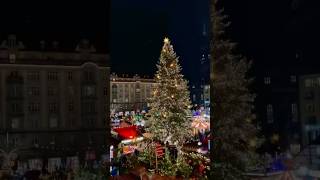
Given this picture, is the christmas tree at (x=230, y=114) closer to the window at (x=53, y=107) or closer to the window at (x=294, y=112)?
the window at (x=294, y=112)

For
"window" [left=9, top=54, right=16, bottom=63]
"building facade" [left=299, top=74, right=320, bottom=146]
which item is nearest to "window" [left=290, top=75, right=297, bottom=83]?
Result: "building facade" [left=299, top=74, right=320, bottom=146]

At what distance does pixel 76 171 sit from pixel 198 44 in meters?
4.51

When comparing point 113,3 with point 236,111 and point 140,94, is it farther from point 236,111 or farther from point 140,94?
point 236,111

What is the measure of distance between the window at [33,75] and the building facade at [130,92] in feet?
6.55

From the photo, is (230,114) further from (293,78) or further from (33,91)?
(33,91)

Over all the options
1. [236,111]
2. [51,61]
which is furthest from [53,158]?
[236,111]

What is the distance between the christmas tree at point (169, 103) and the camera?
11.7 m

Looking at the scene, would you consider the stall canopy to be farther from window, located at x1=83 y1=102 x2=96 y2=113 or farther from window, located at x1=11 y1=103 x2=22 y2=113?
window, located at x1=11 y1=103 x2=22 y2=113

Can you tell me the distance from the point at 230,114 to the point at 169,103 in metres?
2.93

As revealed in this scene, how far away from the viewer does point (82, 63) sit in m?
9.73

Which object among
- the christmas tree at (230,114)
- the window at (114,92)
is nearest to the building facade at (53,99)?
the window at (114,92)

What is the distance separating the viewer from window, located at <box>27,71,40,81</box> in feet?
30.5

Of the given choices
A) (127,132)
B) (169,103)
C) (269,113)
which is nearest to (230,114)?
(269,113)

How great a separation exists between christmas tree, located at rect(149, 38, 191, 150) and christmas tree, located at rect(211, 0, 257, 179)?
2.50 meters
